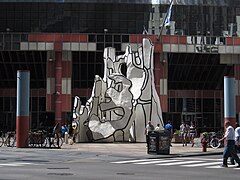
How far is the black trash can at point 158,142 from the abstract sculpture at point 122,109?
34.1 feet

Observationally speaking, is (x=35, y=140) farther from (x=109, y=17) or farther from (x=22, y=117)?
(x=109, y=17)

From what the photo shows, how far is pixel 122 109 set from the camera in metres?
38.5

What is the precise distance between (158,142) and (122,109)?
37.0 feet

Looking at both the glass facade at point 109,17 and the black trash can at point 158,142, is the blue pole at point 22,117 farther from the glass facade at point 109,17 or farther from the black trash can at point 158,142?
the glass facade at point 109,17

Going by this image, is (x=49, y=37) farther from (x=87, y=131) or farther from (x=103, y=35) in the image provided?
(x=87, y=131)

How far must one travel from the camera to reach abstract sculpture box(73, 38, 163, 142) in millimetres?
38438

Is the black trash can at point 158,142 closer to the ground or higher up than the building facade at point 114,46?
closer to the ground

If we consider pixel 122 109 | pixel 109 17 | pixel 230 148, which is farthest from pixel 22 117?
pixel 109 17

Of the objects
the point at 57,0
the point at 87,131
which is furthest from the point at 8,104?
the point at 87,131

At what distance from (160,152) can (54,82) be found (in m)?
33.5

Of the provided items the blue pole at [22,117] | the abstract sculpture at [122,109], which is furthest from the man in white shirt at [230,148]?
the abstract sculpture at [122,109]

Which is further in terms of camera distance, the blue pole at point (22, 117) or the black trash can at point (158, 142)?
the blue pole at point (22, 117)

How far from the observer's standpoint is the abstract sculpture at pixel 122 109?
1513 inches

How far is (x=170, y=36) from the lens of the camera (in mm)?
59562
